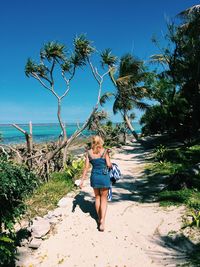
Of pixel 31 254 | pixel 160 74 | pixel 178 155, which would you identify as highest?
pixel 160 74

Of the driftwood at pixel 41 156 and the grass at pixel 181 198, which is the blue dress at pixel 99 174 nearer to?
the grass at pixel 181 198

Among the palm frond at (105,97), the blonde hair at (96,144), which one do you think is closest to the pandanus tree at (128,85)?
the palm frond at (105,97)

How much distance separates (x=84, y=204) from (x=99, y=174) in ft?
6.45

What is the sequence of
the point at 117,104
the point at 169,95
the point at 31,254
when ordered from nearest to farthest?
the point at 31,254
the point at 169,95
the point at 117,104

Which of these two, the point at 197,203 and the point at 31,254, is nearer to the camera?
the point at 31,254

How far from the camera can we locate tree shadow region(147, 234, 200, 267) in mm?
4738

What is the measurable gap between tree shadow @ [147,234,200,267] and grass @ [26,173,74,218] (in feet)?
9.07

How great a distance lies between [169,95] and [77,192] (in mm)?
14420

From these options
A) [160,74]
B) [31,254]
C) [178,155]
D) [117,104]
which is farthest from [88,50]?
[160,74]

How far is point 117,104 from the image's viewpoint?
2447cm

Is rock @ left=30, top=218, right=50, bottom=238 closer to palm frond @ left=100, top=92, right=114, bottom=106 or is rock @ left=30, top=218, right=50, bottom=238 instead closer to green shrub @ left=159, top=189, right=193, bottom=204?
green shrub @ left=159, top=189, right=193, bottom=204

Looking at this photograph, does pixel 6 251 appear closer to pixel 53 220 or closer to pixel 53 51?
pixel 53 220

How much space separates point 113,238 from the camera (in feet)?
19.1

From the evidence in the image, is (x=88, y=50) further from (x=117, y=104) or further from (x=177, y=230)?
(x=117, y=104)
